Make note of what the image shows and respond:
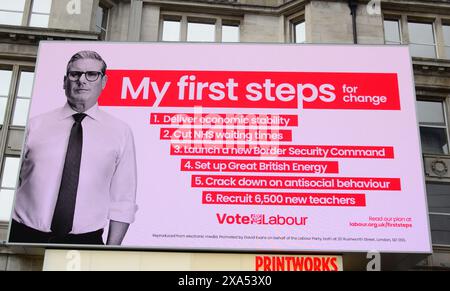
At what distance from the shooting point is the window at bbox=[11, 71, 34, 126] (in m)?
16.8

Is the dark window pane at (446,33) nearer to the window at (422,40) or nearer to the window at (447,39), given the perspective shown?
the window at (447,39)

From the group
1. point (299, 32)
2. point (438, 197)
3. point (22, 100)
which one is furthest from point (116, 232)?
point (299, 32)

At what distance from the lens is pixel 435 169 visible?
681 inches

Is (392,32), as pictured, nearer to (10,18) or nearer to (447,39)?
(447,39)

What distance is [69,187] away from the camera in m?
13.7

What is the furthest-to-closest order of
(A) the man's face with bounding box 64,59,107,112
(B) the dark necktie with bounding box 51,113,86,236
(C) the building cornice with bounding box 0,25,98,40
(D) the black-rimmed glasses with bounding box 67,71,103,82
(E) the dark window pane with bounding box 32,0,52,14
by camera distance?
1. (E) the dark window pane with bounding box 32,0,52,14
2. (C) the building cornice with bounding box 0,25,98,40
3. (D) the black-rimmed glasses with bounding box 67,71,103,82
4. (A) the man's face with bounding box 64,59,107,112
5. (B) the dark necktie with bounding box 51,113,86,236

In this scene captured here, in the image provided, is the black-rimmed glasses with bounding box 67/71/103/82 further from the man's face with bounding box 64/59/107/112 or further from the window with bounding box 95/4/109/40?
the window with bounding box 95/4/109/40

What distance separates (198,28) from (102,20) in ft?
10.5

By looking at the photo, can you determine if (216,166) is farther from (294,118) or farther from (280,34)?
(280,34)

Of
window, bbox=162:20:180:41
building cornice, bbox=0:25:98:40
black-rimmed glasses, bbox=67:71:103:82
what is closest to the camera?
black-rimmed glasses, bbox=67:71:103:82

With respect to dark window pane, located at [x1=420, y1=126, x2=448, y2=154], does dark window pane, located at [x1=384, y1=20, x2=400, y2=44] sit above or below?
above

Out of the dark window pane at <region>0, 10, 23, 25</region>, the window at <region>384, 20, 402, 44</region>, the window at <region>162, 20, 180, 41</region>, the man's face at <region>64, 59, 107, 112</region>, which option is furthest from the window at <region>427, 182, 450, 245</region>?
the dark window pane at <region>0, 10, 23, 25</region>

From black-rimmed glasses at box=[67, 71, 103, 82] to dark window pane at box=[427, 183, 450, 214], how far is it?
10043 mm

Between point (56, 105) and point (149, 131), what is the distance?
8.46ft
